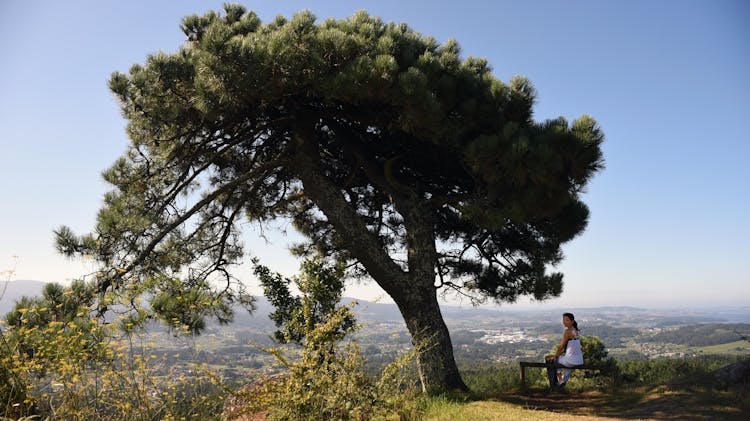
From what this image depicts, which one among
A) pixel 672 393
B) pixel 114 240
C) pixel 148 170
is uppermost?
pixel 148 170

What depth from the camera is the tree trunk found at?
6594mm

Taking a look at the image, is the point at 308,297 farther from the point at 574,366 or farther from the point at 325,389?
the point at 574,366

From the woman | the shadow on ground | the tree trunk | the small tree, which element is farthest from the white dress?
the small tree

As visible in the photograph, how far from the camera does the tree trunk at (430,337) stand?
6.59m

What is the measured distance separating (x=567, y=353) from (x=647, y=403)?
3.98 ft

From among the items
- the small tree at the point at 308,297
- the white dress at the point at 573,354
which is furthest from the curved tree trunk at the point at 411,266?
the white dress at the point at 573,354

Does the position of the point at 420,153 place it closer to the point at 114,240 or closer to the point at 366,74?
the point at 366,74

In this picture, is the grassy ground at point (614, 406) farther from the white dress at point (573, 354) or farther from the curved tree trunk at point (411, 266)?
the curved tree trunk at point (411, 266)

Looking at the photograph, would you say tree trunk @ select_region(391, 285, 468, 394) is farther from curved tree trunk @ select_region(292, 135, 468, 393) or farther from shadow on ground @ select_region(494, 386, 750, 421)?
shadow on ground @ select_region(494, 386, 750, 421)

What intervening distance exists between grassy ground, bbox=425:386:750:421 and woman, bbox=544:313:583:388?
11.5 inches

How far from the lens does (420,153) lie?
7.80 m

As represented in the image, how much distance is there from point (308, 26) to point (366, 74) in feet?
3.96

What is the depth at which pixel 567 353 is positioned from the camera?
674cm

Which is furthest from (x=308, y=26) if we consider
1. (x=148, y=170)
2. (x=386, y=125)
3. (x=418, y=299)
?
(x=418, y=299)
